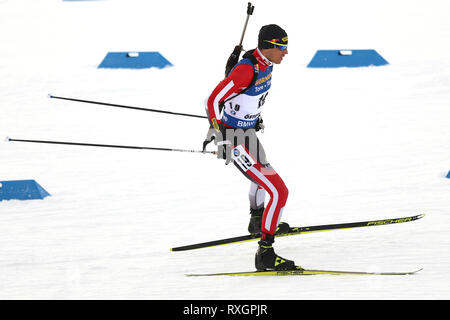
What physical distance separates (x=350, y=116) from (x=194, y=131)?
7.49 feet

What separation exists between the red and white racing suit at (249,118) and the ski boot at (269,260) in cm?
8

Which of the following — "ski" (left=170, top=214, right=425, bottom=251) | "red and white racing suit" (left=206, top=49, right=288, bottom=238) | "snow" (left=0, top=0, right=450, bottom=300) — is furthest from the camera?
"ski" (left=170, top=214, right=425, bottom=251)

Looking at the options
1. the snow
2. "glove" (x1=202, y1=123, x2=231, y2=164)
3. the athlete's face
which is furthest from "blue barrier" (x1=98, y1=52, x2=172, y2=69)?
the athlete's face

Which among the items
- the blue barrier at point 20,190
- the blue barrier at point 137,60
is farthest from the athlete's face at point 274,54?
the blue barrier at point 137,60

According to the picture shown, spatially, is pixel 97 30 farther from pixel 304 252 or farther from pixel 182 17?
pixel 304 252

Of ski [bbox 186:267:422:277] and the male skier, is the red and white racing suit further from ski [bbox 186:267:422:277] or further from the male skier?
ski [bbox 186:267:422:277]

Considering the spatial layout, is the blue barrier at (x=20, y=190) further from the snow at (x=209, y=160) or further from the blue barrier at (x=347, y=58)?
the blue barrier at (x=347, y=58)

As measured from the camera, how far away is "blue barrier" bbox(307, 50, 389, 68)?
1514 centimetres

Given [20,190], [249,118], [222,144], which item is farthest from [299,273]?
[20,190]

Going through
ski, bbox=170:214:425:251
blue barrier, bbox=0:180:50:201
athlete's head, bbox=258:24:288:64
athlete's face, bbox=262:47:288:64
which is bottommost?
blue barrier, bbox=0:180:50:201

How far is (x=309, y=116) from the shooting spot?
1252cm

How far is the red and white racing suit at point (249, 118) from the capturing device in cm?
636

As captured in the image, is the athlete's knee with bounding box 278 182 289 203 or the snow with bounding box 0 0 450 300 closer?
the athlete's knee with bounding box 278 182 289 203

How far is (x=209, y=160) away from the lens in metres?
10.7
